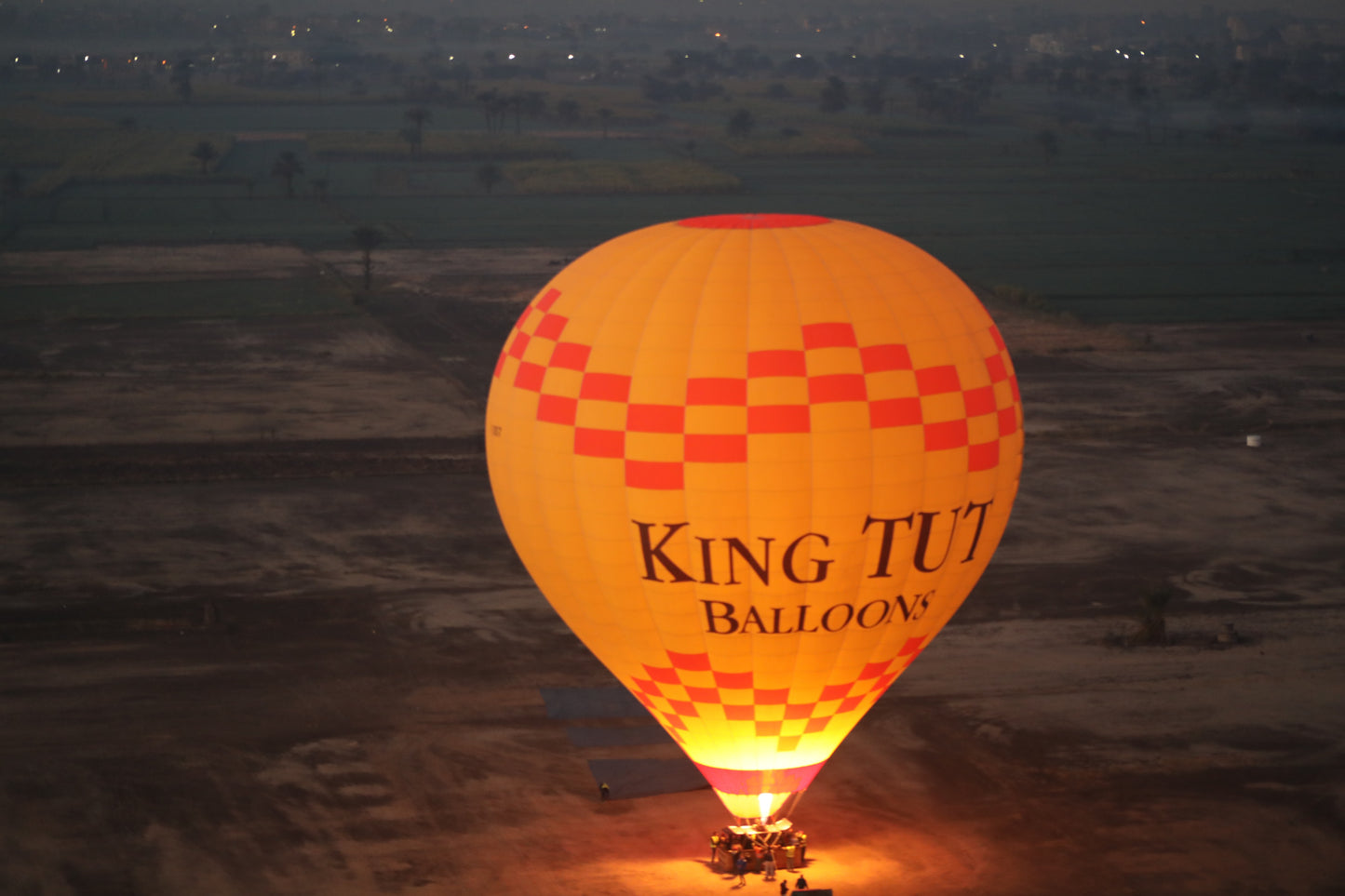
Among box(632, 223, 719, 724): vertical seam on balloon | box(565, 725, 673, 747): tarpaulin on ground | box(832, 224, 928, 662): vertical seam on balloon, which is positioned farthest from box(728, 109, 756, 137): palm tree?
box(832, 224, 928, 662): vertical seam on balloon

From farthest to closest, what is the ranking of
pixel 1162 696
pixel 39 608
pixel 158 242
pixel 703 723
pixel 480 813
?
pixel 158 242 < pixel 39 608 < pixel 1162 696 < pixel 480 813 < pixel 703 723

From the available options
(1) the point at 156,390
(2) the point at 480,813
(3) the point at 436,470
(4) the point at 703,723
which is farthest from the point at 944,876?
(1) the point at 156,390

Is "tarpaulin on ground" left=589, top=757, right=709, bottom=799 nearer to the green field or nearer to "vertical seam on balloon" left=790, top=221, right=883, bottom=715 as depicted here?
"vertical seam on balloon" left=790, top=221, right=883, bottom=715

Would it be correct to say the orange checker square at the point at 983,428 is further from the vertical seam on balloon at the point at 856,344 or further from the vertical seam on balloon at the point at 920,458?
the vertical seam on balloon at the point at 856,344

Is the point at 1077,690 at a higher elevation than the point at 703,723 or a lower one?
lower

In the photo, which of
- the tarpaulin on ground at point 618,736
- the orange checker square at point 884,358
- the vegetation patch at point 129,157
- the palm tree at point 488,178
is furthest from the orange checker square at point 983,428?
the vegetation patch at point 129,157

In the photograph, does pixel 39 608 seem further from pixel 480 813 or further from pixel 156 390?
pixel 156 390
